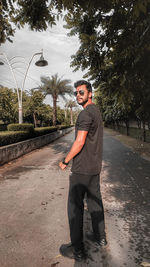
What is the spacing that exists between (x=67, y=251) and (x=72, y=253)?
Result: 66 millimetres

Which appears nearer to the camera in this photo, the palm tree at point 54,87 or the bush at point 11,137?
the bush at point 11,137

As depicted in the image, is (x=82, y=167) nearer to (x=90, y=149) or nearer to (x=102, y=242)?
(x=90, y=149)

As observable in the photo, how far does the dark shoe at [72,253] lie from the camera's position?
2134mm

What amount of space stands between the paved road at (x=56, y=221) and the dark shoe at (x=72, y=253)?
0.20 feet

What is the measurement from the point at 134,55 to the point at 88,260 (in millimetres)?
4333

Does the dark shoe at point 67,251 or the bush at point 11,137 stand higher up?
the bush at point 11,137

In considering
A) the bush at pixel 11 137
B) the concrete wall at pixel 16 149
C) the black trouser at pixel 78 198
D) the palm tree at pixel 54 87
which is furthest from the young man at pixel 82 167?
the palm tree at pixel 54 87

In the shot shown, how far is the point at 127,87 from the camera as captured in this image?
4.50 m

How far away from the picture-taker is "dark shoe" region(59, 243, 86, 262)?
2134mm

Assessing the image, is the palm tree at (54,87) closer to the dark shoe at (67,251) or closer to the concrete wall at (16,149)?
the concrete wall at (16,149)

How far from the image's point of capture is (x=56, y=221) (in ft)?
9.83

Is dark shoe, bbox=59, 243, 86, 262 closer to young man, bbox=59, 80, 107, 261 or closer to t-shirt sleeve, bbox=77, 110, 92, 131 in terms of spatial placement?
young man, bbox=59, 80, 107, 261

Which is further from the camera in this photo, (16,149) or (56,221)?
(16,149)

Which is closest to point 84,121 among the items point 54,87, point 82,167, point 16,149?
point 82,167
